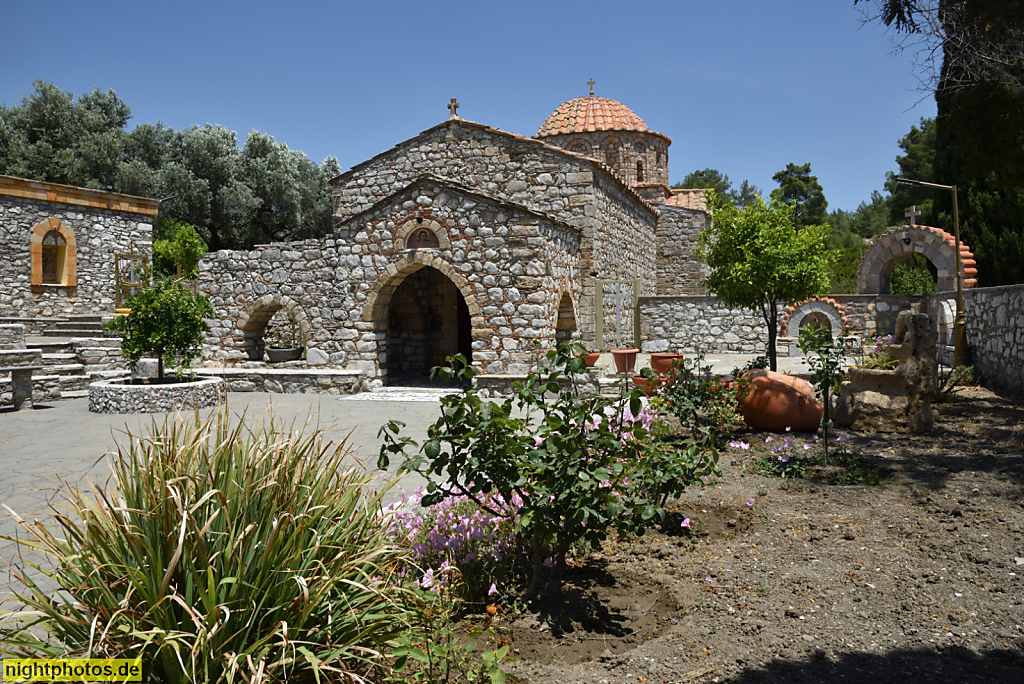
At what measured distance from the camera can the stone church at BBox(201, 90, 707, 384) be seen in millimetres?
11586

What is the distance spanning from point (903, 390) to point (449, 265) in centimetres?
754

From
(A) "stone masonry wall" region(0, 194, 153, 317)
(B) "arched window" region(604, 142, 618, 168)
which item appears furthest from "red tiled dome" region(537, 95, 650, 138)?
(A) "stone masonry wall" region(0, 194, 153, 317)

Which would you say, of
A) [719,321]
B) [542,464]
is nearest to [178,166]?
[719,321]

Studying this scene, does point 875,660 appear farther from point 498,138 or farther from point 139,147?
point 139,147

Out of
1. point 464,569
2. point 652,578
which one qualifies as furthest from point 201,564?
point 652,578

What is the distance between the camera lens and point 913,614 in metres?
3.08

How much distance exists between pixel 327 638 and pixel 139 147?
105ft

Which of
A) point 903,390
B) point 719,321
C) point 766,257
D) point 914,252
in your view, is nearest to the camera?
point 903,390

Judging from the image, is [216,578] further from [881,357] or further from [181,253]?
[181,253]

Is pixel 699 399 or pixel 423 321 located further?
pixel 423 321

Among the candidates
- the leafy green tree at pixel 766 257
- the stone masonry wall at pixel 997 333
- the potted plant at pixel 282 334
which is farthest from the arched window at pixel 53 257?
the stone masonry wall at pixel 997 333

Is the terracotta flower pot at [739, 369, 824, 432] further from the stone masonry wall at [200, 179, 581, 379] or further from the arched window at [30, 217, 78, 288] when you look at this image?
the arched window at [30, 217, 78, 288]

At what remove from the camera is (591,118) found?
22500mm

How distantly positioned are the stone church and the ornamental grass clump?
352 inches
